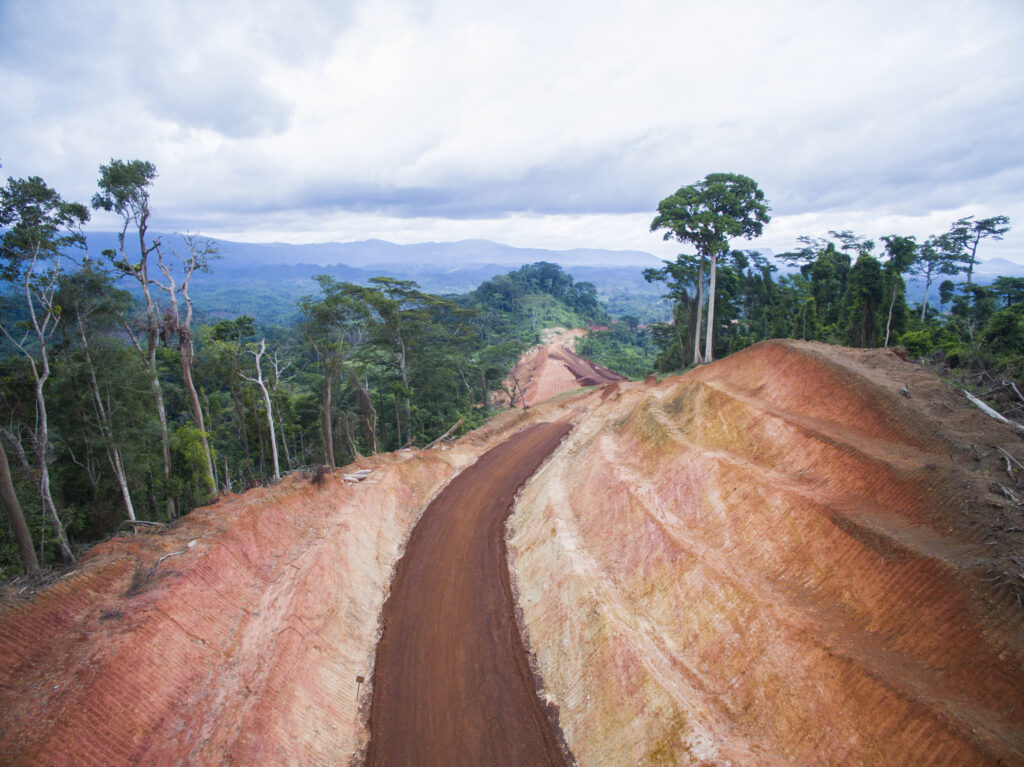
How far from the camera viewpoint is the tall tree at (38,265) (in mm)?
15750

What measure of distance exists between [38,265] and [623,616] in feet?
80.4

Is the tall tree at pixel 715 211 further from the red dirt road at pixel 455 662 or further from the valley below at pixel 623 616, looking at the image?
the red dirt road at pixel 455 662

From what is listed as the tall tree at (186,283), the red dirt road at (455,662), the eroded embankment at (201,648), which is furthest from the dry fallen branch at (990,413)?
the tall tree at (186,283)

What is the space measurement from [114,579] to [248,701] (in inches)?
195

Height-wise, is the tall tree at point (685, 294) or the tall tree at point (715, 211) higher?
the tall tree at point (715, 211)

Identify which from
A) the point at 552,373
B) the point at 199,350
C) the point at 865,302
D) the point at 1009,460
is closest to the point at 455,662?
the point at 1009,460

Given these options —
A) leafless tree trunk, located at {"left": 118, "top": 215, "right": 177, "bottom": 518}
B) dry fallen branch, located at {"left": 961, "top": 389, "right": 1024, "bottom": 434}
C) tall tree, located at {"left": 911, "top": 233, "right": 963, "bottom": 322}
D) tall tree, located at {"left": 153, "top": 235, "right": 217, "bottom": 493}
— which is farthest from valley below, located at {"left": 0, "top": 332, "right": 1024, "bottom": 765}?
tall tree, located at {"left": 911, "top": 233, "right": 963, "bottom": 322}

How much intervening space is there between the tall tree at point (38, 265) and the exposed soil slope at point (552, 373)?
31801 millimetres

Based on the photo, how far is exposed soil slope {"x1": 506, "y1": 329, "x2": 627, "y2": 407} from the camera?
Result: 51.1 m

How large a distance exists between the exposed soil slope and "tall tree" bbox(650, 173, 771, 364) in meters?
20.2

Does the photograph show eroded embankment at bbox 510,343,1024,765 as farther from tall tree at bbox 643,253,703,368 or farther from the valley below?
tall tree at bbox 643,253,703,368

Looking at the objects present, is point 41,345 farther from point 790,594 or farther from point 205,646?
point 790,594

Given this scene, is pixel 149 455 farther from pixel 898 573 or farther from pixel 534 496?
pixel 898 573

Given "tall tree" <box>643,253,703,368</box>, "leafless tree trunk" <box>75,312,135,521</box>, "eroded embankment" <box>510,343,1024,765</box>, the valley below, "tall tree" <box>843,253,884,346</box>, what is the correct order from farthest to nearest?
"tall tree" <box>643,253,703,368</box>
"tall tree" <box>843,253,884,346</box>
"leafless tree trunk" <box>75,312,135,521</box>
the valley below
"eroded embankment" <box>510,343,1024,765</box>
